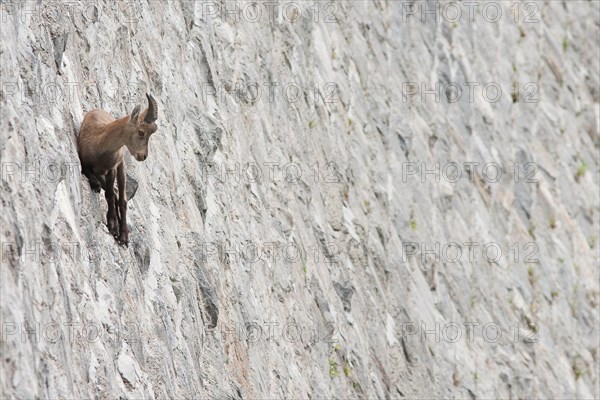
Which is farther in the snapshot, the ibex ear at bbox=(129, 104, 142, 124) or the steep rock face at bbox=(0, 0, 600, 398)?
the ibex ear at bbox=(129, 104, 142, 124)

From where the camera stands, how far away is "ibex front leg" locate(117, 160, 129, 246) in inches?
425

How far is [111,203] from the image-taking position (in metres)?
10.8

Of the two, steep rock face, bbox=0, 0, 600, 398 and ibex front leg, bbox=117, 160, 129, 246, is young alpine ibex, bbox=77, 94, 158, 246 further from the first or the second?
steep rock face, bbox=0, 0, 600, 398

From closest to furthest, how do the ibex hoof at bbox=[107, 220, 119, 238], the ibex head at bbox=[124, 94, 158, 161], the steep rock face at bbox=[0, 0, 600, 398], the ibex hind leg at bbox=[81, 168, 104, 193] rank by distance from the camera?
the steep rock face at bbox=[0, 0, 600, 398] < the ibex head at bbox=[124, 94, 158, 161] < the ibex hind leg at bbox=[81, 168, 104, 193] < the ibex hoof at bbox=[107, 220, 119, 238]

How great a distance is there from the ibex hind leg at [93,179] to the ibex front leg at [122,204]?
18cm

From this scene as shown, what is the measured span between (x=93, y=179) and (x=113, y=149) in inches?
13.3

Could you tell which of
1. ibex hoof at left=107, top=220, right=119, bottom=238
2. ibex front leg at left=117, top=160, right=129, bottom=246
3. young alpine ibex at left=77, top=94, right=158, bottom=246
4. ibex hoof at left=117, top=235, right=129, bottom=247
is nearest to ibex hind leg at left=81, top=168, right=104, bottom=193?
young alpine ibex at left=77, top=94, right=158, bottom=246

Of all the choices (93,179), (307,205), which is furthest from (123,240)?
(307,205)

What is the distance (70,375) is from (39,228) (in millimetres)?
1066

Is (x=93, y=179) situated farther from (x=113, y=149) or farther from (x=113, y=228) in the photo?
(x=113, y=228)

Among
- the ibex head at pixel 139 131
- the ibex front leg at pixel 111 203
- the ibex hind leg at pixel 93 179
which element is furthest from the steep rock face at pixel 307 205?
the ibex head at pixel 139 131

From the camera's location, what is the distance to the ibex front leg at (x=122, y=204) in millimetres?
10797

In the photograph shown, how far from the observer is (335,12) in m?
19.7

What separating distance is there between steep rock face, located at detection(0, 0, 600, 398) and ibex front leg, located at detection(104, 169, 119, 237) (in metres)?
0.08
